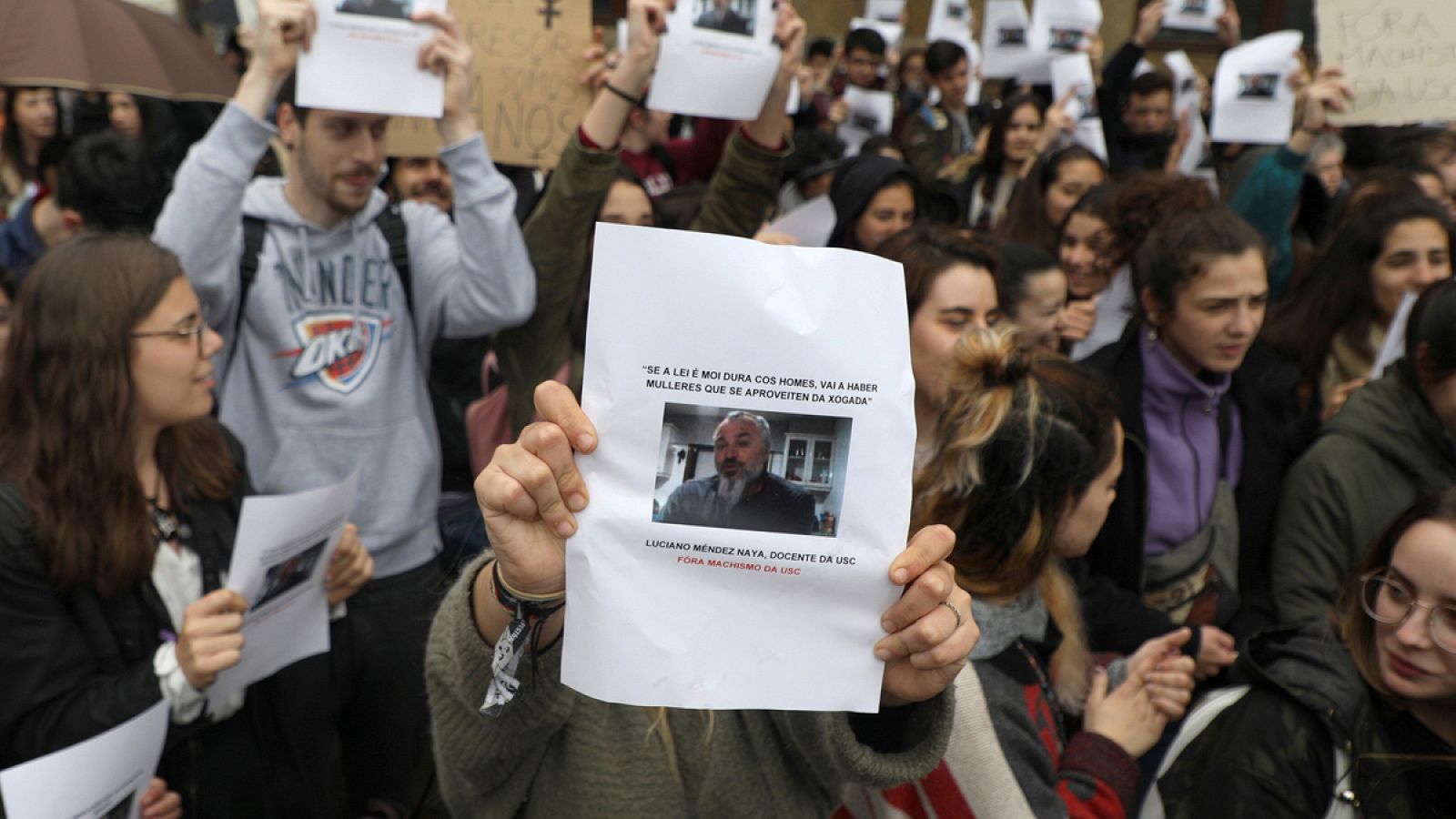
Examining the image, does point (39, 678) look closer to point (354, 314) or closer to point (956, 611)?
point (354, 314)

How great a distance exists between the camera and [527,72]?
3.44 metres

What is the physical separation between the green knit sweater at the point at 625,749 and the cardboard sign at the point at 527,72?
2.24m

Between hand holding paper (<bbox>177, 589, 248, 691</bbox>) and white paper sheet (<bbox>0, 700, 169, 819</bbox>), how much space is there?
8cm

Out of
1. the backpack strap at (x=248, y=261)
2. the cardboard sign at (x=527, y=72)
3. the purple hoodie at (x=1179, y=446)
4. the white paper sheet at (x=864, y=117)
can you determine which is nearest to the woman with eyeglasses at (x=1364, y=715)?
the purple hoodie at (x=1179, y=446)

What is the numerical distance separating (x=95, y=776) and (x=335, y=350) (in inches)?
49.7

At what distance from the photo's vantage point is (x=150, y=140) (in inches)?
230

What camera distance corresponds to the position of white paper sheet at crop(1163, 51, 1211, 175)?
6.30 meters

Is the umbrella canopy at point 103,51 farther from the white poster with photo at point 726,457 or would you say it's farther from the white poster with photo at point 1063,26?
the white poster with photo at point 1063,26

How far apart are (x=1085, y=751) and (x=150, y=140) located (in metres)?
5.51

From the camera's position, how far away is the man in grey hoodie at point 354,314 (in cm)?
277

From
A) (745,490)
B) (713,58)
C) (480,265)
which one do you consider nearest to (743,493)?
(745,490)

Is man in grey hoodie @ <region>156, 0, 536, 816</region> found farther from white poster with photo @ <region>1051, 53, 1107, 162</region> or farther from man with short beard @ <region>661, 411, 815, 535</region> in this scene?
white poster with photo @ <region>1051, 53, 1107, 162</region>

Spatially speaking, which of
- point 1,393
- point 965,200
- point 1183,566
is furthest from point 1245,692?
point 965,200

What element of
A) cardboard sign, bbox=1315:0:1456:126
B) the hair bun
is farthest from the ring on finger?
cardboard sign, bbox=1315:0:1456:126
